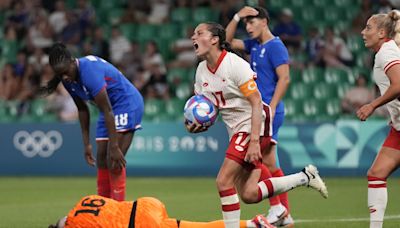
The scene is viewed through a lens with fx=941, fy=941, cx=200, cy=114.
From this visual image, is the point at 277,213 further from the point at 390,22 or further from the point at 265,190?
the point at 390,22

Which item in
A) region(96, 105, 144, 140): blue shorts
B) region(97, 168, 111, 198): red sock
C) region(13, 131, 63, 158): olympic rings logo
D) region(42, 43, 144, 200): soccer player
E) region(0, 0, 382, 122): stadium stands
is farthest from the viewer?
region(0, 0, 382, 122): stadium stands

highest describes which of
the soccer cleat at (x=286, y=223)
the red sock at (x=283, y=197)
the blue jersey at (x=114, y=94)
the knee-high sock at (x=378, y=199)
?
the blue jersey at (x=114, y=94)

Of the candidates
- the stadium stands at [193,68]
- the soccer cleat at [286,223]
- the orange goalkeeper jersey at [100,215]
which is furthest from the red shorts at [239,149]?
Answer: the stadium stands at [193,68]

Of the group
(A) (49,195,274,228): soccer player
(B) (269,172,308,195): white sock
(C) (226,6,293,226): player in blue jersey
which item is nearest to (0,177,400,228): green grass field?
(C) (226,6,293,226): player in blue jersey

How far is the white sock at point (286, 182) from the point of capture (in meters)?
8.62

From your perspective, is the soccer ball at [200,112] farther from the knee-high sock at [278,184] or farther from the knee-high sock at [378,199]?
the knee-high sock at [378,199]

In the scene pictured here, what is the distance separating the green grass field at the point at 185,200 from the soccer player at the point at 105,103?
1.10m

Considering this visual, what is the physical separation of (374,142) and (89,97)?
8.82 m

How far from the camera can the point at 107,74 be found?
969cm

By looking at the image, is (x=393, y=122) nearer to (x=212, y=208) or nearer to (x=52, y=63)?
(x=52, y=63)

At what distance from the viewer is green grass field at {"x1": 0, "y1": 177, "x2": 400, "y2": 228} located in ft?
35.7

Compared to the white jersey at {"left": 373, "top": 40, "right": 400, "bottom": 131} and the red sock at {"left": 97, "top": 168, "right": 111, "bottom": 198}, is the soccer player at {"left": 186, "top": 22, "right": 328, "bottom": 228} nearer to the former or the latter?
the white jersey at {"left": 373, "top": 40, "right": 400, "bottom": 131}

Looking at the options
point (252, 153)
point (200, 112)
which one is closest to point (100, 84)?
point (200, 112)

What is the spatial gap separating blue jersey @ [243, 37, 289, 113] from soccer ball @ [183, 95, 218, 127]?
1941 mm
